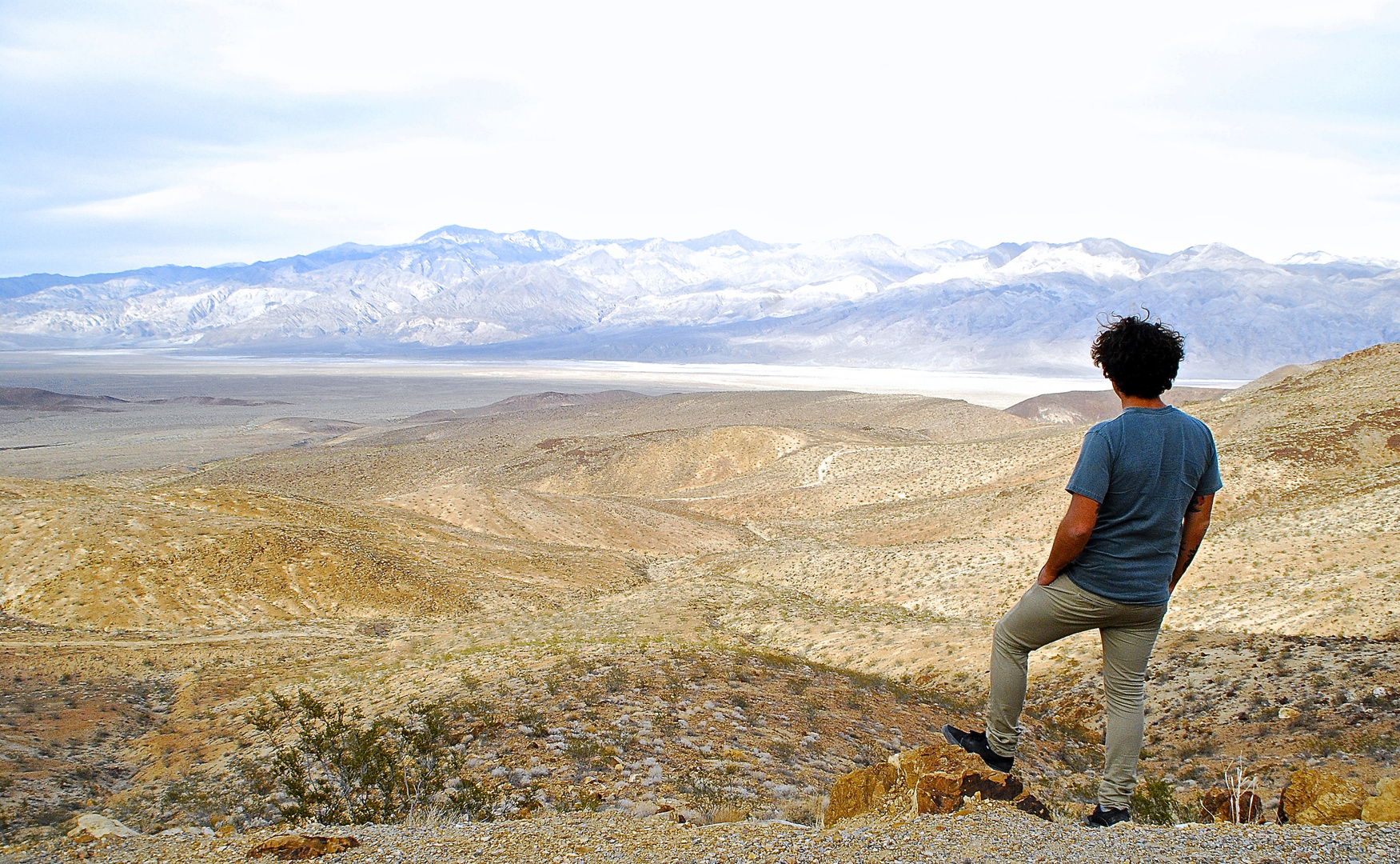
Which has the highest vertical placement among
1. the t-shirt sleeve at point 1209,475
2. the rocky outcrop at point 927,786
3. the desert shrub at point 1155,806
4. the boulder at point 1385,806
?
the t-shirt sleeve at point 1209,475

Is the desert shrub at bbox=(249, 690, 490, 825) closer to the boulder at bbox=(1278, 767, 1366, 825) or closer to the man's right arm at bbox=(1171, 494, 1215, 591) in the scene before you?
the man's right arm at bbox=(1171, 494, 1215, 591)

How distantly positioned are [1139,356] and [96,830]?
21.2 feet

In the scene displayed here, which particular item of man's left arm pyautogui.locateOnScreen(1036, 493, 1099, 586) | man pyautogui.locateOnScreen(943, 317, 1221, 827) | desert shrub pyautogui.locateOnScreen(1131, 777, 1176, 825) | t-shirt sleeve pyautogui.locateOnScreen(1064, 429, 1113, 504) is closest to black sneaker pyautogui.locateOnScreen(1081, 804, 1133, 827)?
man pyautogui.locateOnScreen(943, 317, 1221, 827)

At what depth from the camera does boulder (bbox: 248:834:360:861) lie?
13.7 feet

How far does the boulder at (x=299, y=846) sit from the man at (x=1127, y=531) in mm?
3643

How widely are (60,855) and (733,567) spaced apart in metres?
19.9

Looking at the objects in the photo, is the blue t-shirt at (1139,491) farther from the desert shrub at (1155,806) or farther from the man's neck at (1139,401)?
the desert shrub at (1155,806)

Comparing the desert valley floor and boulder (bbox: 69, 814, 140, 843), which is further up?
boulder (bbox: 69, 814, 140, 843)

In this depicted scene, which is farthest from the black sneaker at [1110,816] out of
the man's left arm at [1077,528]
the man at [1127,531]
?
the man's left arm at [1077,528]

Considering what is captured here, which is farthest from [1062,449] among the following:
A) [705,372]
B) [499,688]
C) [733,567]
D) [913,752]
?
[705,372]

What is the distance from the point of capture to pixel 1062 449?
3491 centimetres

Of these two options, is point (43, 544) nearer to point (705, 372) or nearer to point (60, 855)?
point (60, 855)

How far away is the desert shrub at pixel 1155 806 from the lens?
4.50 metres

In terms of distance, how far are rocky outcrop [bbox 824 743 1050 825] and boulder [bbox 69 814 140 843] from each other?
4132mm
